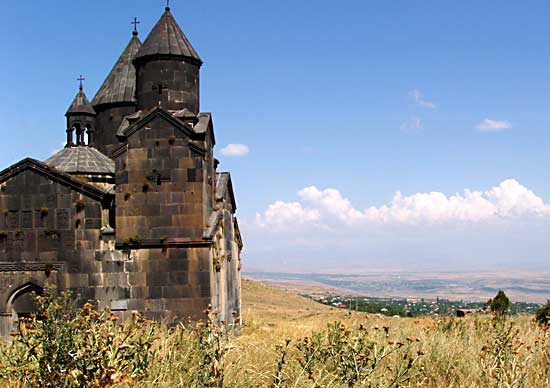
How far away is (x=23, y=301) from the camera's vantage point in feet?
41.5

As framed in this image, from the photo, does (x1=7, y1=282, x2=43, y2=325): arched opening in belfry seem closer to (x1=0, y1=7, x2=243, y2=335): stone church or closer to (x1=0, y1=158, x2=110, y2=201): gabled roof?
(x1=0, y1=7, x2=243, y2=335): stone church

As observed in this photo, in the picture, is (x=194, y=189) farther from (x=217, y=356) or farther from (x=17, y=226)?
(x=217, y=356)

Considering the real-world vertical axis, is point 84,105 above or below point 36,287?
above

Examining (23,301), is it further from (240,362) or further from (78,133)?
(240,362)

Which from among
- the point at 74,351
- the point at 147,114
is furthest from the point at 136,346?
the point at 147,114

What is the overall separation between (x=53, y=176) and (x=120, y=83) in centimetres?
500

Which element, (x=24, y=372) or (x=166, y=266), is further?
(x=166, y=266)

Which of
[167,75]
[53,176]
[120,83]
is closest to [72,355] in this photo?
[53,176]

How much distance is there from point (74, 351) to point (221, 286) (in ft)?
29.4

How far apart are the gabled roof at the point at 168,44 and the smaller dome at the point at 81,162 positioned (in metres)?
2.60

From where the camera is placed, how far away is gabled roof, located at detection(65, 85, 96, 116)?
51.4 ft

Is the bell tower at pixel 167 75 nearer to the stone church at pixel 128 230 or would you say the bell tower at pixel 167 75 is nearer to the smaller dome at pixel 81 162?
the stone church at pixel 128 230

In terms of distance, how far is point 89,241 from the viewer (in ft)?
41.1

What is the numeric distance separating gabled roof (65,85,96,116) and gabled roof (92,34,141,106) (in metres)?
0.89
